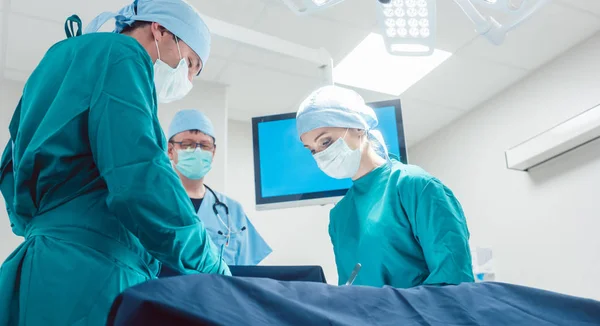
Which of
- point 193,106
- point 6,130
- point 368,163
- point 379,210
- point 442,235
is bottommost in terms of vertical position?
point 442,235

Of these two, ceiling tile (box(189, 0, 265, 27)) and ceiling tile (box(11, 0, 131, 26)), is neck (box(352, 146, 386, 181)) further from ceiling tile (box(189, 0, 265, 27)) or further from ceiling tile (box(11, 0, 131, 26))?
ceiling tile (box(11, 0, 131, 26))

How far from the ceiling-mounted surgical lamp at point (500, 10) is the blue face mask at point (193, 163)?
1245 mm

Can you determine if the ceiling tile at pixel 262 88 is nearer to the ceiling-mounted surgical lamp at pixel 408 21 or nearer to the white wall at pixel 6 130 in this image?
the white wall at pixel 6 130

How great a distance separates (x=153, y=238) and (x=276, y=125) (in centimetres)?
194

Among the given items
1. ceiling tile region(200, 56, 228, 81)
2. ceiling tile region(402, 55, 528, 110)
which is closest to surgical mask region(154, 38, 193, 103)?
ceiling tile region(200, 56, 228, 81)

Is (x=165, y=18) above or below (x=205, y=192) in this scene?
above

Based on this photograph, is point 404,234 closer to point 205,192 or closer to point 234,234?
point 234,234

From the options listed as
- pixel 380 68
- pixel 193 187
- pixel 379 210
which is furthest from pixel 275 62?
pixel 379 210

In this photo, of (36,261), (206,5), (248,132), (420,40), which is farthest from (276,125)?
(36,261)

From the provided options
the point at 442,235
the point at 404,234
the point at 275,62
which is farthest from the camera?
the point at 275,62

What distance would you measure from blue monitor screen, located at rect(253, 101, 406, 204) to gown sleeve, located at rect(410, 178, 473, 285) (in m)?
1.14

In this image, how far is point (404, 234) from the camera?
173cm

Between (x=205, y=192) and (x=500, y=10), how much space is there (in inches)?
59.3

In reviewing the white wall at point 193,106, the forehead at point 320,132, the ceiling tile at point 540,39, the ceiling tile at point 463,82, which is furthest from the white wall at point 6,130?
the ceiling tile at point 540,39
